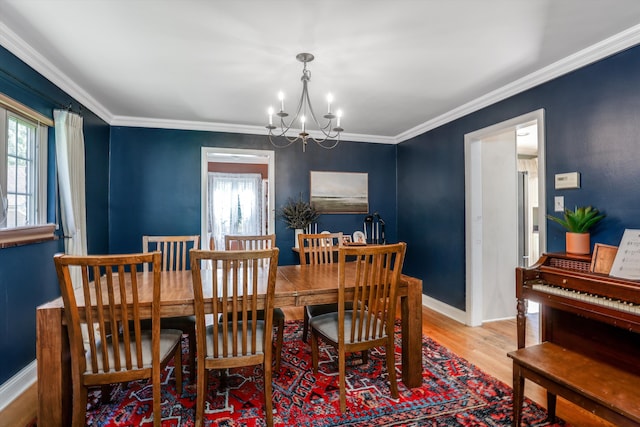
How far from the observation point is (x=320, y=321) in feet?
7.48

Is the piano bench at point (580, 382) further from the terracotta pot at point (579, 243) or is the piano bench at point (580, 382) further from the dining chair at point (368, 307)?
the terracotta pot at point (579, 243)

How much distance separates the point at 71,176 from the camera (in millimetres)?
2789

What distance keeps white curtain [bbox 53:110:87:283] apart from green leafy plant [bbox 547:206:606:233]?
394cm

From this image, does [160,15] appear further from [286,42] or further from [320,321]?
[320,321]

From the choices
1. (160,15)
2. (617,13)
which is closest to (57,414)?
(160,15)

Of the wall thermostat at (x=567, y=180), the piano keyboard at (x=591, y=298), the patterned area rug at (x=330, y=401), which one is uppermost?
the wall thermostat at (x=567, y=180)

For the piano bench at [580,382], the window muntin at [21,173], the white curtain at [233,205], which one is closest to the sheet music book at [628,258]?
the piano bench at [580,382]

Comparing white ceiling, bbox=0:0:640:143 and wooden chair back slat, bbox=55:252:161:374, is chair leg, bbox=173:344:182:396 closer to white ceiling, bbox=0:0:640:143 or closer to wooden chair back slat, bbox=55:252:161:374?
wooden chair back slat, bbox=55:252:161:374

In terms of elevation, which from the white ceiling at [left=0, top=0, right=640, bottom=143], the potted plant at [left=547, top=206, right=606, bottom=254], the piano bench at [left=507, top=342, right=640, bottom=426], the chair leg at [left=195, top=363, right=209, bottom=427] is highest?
the white ceiling at [left=0, top=0, right=640, bottom=143]

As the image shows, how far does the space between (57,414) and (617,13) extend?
3.85 m

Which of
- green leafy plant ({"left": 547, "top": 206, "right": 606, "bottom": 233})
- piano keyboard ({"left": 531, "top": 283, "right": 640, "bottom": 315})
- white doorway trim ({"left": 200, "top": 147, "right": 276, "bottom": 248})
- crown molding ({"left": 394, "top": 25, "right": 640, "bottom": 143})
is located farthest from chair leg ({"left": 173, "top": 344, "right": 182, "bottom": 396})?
crown molding ({"left": 394, "top": 25, "right": 640, "bottom": 143})

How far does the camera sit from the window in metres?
2.21

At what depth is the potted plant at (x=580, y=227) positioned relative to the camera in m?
2.29

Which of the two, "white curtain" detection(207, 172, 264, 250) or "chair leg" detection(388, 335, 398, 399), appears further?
"white curtain" detection(207, 172, 264, 250)
